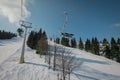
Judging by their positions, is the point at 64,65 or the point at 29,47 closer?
the point at 64,65

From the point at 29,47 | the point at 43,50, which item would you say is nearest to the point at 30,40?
the point at 29,47

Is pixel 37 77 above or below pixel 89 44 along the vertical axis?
below

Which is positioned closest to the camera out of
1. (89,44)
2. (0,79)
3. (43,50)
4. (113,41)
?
(0,79)

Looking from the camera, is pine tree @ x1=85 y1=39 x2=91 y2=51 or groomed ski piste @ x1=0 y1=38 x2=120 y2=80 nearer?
groomed ski piste @ x1=0 y1=38 x2=120 y2=80

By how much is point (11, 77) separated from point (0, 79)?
2363 millimetres

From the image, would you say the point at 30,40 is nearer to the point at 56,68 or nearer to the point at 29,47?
the point at 29,47

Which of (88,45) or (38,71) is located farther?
(88,45)

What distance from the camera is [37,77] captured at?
31.5 metres

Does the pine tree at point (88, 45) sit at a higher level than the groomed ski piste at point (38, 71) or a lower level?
higher

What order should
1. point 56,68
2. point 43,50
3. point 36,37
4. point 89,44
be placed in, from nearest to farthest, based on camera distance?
point 56,68, point 43,50, point 36,37, point 89,44

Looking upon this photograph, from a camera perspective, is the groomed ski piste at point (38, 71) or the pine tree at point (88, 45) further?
the pine tree at point (88, 45)

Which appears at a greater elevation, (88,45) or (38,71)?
(88,45)

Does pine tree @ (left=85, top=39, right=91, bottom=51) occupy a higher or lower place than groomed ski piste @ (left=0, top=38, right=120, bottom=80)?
higher

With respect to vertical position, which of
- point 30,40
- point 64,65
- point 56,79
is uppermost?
point 30,40
